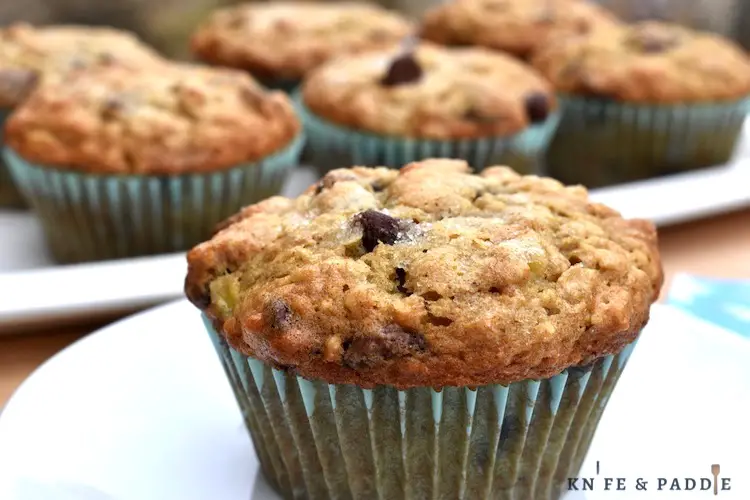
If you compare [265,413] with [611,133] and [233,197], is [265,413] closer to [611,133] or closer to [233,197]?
[233,197]

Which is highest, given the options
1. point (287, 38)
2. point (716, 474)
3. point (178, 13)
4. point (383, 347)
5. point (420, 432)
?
point (383, 347)

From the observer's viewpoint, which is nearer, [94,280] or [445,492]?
[445,492]

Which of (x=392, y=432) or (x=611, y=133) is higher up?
(x=392, y=432)

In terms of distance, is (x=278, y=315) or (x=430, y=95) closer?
(x=278, y=315)

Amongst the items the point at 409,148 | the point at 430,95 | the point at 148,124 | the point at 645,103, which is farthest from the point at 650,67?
the point at 148,124

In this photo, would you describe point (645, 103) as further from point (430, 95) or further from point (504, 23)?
point (504, 23)

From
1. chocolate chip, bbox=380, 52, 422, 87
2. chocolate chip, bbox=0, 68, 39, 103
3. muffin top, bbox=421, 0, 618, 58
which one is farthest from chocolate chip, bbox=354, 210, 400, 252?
muffin top, bbox=421, 0, 618, 58

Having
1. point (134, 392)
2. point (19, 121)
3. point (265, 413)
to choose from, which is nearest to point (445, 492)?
point (265, 413)
